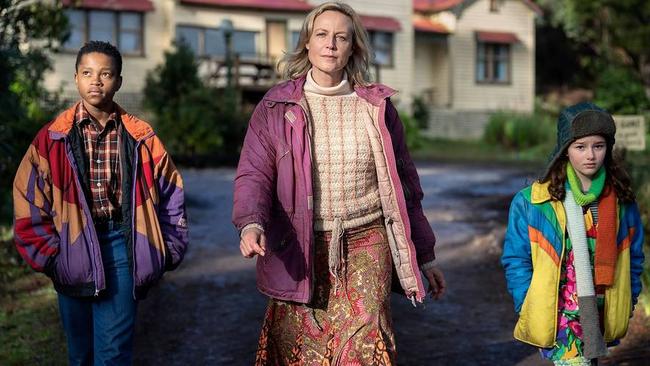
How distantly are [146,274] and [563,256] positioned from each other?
5.78 feet

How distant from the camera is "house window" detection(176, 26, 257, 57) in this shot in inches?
1275

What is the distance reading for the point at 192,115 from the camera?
22.4m

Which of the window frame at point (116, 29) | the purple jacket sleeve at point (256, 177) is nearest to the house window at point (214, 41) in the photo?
the window frame at point (116, 29)

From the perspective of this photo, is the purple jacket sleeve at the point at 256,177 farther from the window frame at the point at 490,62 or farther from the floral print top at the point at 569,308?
the window frame at the point at 490,62

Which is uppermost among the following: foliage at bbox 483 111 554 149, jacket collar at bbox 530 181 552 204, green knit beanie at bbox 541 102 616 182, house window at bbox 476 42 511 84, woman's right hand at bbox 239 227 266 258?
house window at bbox 476 42 511 84

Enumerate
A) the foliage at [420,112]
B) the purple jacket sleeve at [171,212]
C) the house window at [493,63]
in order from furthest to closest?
the house window at [493,63]
the foliage at [420,112]
the purple jacket sleeve at [171,212]

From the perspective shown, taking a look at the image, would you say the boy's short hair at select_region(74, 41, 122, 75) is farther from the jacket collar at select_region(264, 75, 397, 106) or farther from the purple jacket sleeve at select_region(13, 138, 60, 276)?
the jacket collar at select_region(264, 75, 397, 106)

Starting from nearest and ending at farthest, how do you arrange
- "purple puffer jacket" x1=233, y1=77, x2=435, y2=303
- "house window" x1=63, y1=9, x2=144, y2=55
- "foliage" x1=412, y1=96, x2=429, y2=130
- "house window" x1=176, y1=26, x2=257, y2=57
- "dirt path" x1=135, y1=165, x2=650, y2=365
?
"purple puffer jacket" x1=233, y1=77, x2=435, y2=303 → "dirt path" x1=135, y1=165, x2=650, y2=365 → "house window" x1=63, y1=9, x2=144, y2=55 → "house window" x1=176, y1=26, x2=257, y2=57 → "foliage" x1=412, y1=96, x2=429, y2=130

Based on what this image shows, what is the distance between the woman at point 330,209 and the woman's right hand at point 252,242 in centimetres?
23

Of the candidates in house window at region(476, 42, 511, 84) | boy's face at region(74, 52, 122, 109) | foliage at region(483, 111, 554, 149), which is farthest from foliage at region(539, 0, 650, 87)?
boy's face at region(74, 52, 122, 109)

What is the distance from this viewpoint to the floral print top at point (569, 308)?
4.14 meters

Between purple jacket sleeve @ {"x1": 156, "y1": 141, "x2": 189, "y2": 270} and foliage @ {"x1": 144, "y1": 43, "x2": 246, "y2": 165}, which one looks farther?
foliage @ {"x1": 144, "y1": 43, "x2": 246, "y2": 165}

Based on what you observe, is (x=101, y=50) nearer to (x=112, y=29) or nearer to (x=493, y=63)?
(x=112, y=29)

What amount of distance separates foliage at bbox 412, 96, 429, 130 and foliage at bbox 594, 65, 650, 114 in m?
7.27
